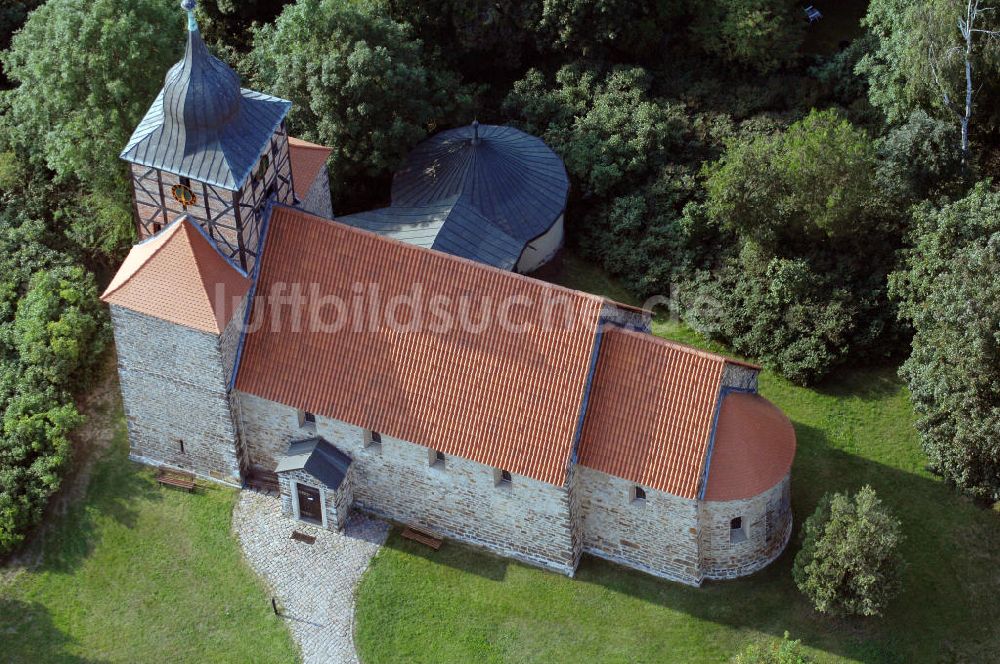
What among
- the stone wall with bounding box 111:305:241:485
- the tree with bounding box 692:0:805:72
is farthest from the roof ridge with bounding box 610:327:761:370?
the tree with bounding box 692:0:805:72

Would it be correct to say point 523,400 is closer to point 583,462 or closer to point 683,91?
point 583,462

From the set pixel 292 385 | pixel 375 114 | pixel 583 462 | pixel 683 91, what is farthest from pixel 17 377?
pixel 683 91

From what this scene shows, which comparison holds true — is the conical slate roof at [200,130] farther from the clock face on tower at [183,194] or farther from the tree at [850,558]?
the tree at [850,558]

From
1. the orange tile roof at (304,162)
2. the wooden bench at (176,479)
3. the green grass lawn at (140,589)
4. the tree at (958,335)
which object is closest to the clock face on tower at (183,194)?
the orange tile roof at (304,162)

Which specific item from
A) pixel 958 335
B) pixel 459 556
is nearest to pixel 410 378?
pixel 459 556

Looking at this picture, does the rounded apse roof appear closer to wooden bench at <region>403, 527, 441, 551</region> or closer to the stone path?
wooden bench at <region>403, 527, 441, 551</region>
